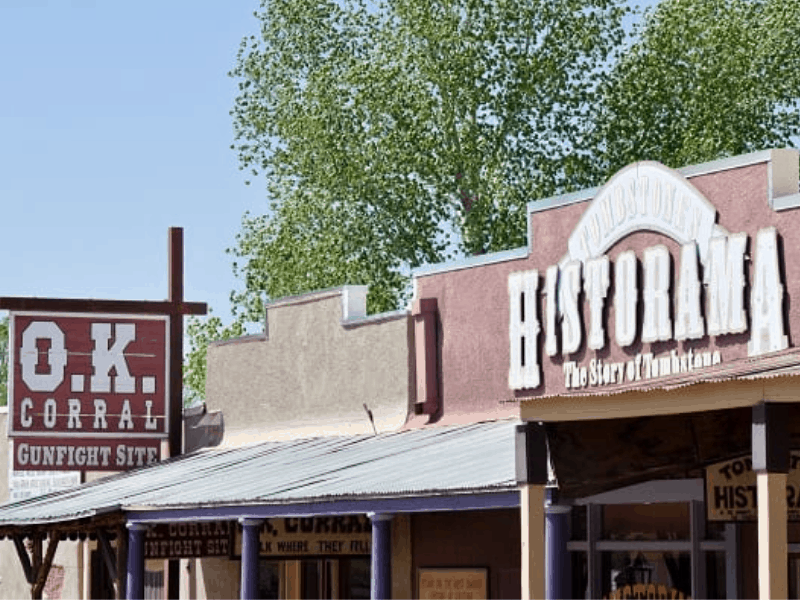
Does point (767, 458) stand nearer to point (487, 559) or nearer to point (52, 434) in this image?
point (487, 559)

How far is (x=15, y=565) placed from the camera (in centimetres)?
3881

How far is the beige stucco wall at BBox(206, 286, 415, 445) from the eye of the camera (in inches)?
1104

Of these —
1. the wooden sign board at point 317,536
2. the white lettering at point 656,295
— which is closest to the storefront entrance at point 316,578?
the wooden sign board at point 317,536

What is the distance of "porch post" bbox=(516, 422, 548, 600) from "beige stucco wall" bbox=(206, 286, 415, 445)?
10.7 m

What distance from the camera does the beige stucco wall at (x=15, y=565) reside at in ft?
119

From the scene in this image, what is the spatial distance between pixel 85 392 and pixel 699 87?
80.3ft

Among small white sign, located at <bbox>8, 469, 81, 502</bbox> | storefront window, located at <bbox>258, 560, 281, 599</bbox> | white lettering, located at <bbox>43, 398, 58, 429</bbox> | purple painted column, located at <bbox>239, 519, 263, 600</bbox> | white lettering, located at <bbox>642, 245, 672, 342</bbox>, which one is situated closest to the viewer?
white lettering, located at <bbox>642, 245, 672, 342</bbox>

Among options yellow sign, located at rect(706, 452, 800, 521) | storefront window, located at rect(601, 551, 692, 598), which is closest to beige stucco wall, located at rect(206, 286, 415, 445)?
storefront window, located at rect(601, 551, 692, 598)

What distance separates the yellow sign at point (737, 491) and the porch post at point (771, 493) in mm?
4950

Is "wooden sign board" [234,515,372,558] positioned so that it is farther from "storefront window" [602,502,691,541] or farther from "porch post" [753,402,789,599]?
"porch post" [753,402,789,599]

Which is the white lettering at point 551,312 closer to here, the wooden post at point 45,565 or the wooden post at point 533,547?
the wooden post at point 45,565

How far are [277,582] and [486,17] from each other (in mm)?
26293

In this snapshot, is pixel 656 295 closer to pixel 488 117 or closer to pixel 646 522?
pixel 646 522

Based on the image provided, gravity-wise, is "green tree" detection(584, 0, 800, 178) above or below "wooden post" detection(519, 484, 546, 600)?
above
